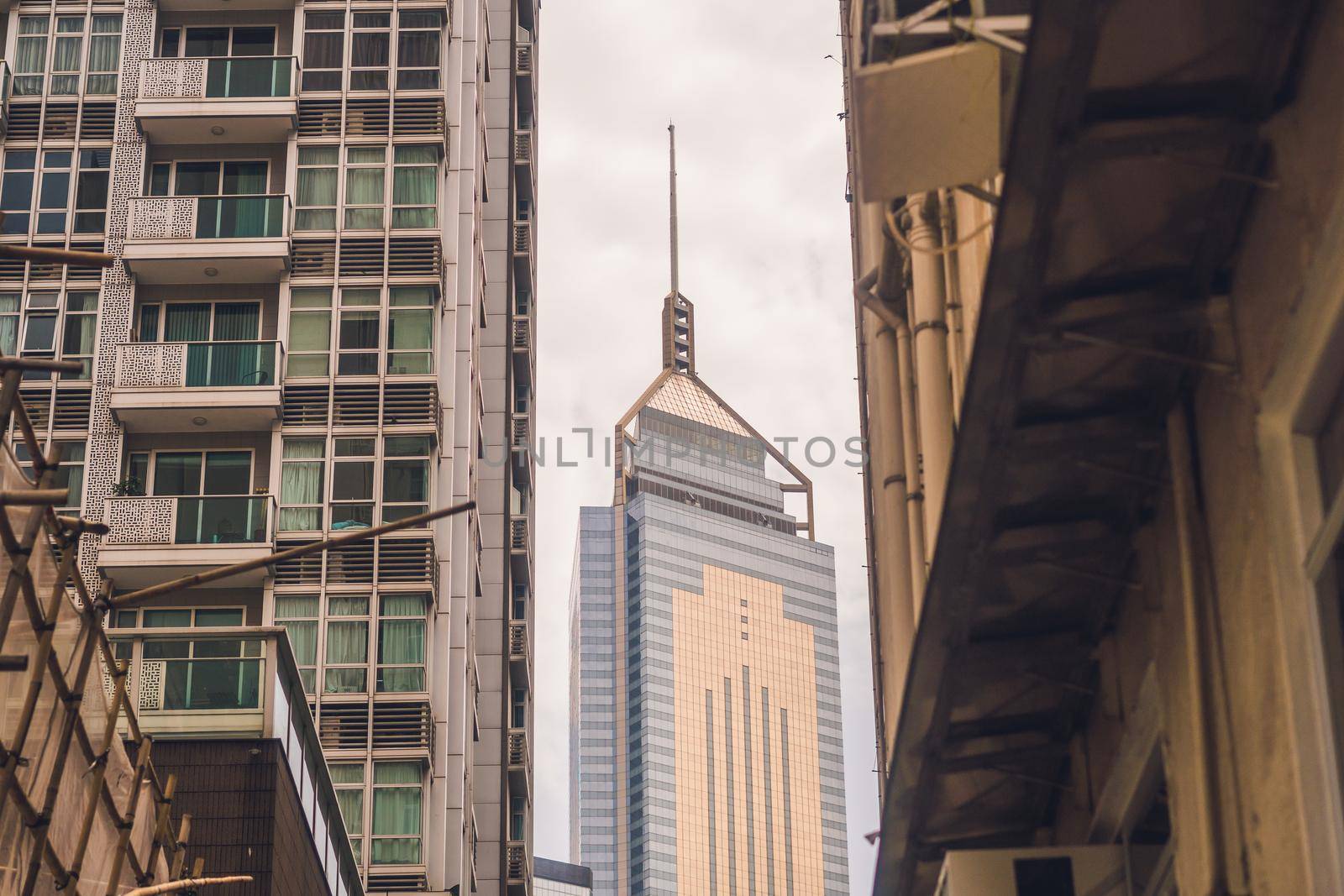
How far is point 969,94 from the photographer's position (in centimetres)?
1191

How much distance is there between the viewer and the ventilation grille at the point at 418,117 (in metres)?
48.5

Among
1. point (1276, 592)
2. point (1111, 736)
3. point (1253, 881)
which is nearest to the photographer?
point (1276, 592)

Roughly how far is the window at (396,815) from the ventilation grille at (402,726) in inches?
19.2

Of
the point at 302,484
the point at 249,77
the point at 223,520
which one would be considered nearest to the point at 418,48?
the point at 249,77

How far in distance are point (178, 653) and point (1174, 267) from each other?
2057 centimetres

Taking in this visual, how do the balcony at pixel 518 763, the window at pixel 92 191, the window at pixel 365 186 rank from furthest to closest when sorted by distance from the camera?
1. the balcony at pixel 518 763
2. the window at pixel 365 186
3. the window at pixel 92 191

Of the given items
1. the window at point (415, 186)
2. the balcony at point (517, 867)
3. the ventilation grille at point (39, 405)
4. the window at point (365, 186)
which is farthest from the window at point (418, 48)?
the balcony at point (517, 867)

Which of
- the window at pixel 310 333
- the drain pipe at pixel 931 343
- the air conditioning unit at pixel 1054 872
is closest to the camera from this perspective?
the air conditioning unit at pixel 1054 872

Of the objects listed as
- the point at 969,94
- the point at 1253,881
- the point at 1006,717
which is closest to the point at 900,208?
the point at 1006,717

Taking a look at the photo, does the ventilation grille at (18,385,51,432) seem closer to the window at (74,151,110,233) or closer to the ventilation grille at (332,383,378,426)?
the window at (74,151,110,233)

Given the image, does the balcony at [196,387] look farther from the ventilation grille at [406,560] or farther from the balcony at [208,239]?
the ventilation grille at [406,560]

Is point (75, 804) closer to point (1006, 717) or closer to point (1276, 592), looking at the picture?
point (1006, 717)

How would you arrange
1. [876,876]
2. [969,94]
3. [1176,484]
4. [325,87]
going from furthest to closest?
1. [325,87]
2. [876,876]
3. [969,94]
4. [1176,484]

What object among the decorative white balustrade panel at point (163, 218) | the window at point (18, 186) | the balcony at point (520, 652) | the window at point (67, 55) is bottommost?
the balcony at point (520, 652)
